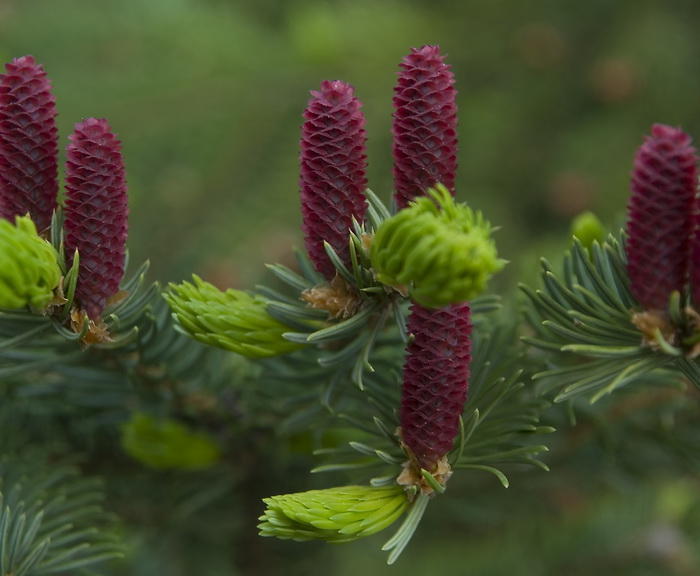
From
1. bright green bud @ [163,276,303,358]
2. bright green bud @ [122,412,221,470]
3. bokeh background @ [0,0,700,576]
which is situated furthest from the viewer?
bokeh background @ [0,0,700,576]

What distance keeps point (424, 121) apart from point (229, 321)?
0.21 m

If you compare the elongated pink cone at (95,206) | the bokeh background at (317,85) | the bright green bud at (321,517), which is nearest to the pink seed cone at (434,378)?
the bright green bud at (321,517)

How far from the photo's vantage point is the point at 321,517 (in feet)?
1.67

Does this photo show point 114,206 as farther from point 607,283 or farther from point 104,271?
point 607,283

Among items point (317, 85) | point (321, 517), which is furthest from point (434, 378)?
point (317, 85)

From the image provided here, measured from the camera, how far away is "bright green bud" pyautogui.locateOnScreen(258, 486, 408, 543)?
1.66 feet

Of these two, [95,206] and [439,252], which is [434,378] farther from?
[95,206]

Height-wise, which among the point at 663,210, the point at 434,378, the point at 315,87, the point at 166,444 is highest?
the point at 315,87

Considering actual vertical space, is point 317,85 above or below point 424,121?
above

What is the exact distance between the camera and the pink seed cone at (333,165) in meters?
0.52

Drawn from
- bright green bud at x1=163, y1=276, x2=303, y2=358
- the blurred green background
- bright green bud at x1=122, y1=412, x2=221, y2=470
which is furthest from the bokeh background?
bright green bud at x1=163, y1=276, x2=303, y2=358

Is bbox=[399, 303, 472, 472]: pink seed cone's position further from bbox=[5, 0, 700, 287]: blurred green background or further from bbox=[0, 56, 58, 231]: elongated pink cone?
bbox=[5, 0, 700, 287]: blurred green background

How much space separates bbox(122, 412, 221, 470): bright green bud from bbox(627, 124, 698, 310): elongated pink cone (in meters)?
0.45

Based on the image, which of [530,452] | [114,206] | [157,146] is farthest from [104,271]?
[157,146]
